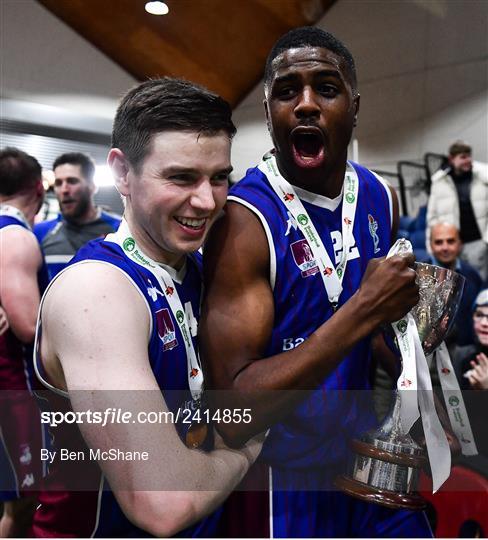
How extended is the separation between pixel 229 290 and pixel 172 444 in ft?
0.98

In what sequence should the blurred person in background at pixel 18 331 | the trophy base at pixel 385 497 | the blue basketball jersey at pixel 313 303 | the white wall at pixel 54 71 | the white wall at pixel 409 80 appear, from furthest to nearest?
the blurred person in background at pixel 18 331
the white wall at pixel 409 80
the white wall at pixel 54 71
the blue basketball jersey at pixel 313 303
the trophy base at pixel 385 497

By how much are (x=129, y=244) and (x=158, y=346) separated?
0.68 feet

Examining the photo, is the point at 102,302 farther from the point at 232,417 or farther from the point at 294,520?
the point at 294,520

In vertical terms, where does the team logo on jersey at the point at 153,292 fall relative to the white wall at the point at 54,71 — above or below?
below

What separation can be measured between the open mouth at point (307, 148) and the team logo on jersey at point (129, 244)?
1.20ft

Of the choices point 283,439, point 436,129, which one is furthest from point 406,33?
point 283,439

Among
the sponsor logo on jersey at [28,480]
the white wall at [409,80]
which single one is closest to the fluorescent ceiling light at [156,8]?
the white wall at [409,80]

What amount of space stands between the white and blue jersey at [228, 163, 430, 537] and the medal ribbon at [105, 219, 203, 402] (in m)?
0.15

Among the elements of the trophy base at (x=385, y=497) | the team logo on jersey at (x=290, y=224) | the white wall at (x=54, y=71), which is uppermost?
the white wall at (x=54, y=71)

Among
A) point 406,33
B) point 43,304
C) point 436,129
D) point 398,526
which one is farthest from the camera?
point 436,129

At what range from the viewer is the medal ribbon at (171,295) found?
1.11m

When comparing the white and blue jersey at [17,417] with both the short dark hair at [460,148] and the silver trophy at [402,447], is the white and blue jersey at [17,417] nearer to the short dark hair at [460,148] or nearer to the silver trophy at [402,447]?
the silver trophy at [402,447]

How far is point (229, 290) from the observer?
1.11 metres

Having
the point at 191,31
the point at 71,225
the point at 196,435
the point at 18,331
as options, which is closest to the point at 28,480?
the point at 18,331
